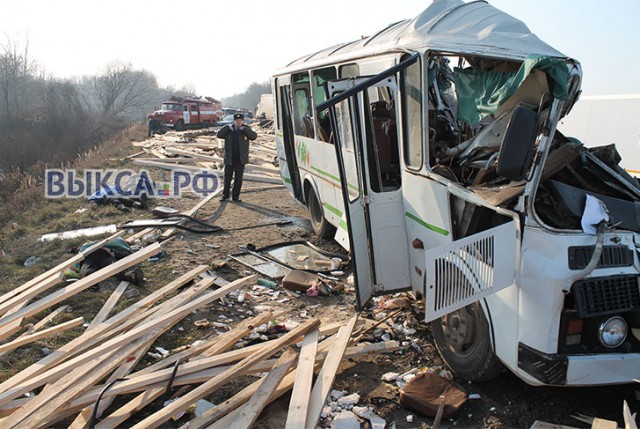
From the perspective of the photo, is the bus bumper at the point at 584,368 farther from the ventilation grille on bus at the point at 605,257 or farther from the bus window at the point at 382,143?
the bus window at the point at 382,143

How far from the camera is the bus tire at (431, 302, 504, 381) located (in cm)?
364

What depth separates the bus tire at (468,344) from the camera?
364 centimetres

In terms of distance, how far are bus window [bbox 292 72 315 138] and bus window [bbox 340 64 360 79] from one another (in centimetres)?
125

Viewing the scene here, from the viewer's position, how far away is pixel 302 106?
790 centimetres

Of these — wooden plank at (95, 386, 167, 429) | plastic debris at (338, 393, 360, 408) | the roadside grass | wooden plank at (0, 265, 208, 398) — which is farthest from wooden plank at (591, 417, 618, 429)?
the roadside grass

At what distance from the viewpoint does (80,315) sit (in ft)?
17.3

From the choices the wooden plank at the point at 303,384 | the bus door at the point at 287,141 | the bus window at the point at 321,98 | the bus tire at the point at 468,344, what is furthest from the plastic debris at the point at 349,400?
the bus door at the point at 287,141

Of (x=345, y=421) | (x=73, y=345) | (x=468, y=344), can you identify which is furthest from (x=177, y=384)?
(x=468, y=344)

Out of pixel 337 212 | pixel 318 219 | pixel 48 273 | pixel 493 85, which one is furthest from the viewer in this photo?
pixel 318 219

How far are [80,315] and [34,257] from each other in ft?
8.19

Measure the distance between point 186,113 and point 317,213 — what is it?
29.6 metres

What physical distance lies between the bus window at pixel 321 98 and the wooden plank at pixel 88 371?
9.58ft

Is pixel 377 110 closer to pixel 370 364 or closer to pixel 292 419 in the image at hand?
pixel 370 364

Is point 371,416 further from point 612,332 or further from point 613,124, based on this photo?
point 613,124
